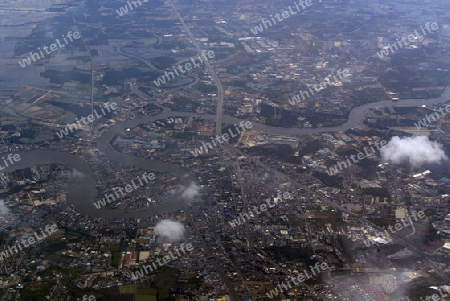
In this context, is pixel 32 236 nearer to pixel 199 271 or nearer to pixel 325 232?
pixel 199 271

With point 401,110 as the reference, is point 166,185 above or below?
below

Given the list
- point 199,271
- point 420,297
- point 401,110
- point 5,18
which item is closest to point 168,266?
point 199,271

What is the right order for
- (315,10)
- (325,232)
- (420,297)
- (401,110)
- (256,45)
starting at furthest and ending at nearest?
(315,10) → (256,45) → (401,110) → (325,232) → (420,297)

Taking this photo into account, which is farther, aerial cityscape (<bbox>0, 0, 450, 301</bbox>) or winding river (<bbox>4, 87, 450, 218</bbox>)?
winding river (<bbox>4, 87, 450, 218</bbox>)

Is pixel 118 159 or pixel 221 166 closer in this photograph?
pixel 221 166
